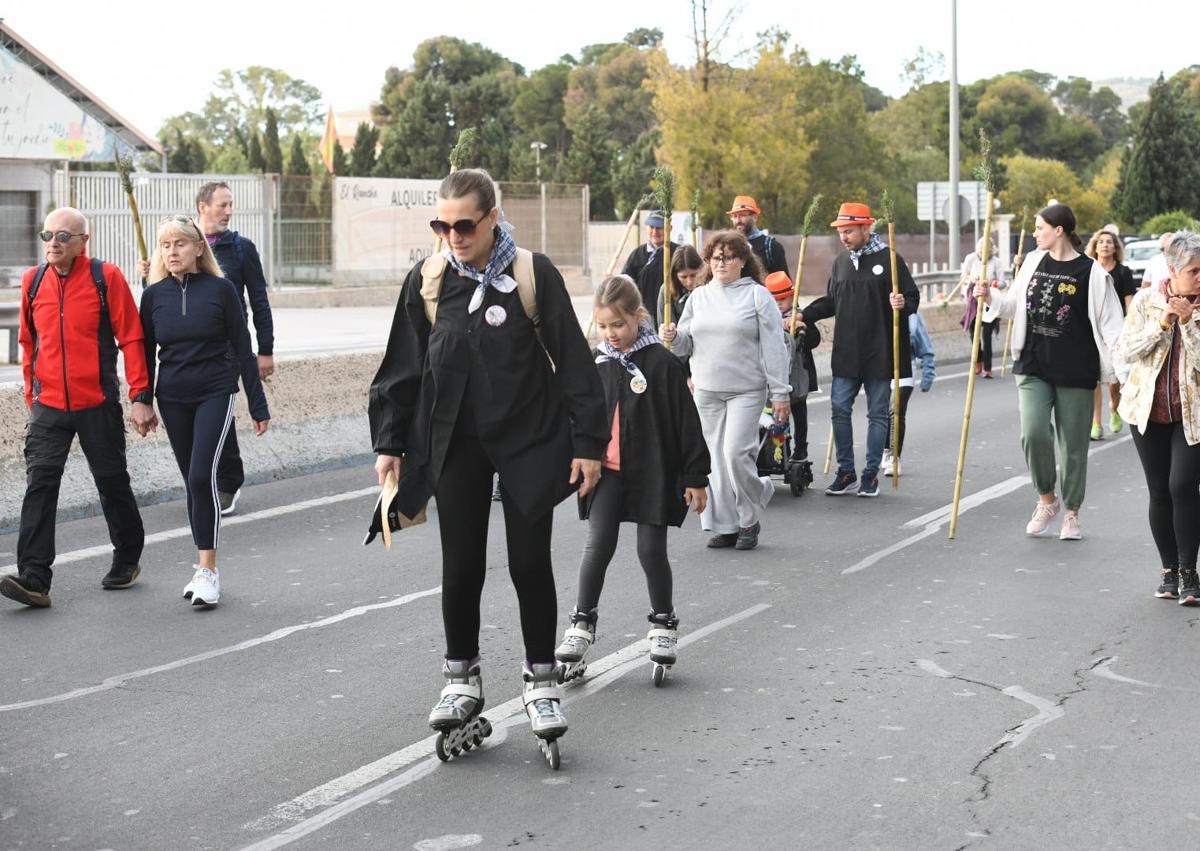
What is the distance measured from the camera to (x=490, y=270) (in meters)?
5.45

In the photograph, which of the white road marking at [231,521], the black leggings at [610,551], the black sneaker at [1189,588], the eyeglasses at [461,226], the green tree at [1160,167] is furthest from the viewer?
the green tree at [1160,167]

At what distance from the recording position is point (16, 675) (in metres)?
6.83

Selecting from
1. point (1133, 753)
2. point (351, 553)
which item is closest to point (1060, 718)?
point (1133, 753)

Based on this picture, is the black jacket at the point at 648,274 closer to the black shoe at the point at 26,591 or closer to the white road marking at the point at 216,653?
the white road marking at the point at 216,653

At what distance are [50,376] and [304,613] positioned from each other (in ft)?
5.77

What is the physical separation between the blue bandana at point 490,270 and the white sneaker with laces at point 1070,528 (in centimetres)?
555

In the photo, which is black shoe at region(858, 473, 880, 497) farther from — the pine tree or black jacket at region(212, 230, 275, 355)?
the pine tree

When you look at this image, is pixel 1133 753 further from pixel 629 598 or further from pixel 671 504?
pixel 629 598

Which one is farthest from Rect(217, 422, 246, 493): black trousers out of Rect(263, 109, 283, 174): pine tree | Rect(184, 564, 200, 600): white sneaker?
Rect(263, 109, 283, 174): pine tree

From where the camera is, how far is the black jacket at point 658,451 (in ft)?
22.8

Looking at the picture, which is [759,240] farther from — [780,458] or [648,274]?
[780,458]

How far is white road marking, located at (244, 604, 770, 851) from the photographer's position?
5.03 meters

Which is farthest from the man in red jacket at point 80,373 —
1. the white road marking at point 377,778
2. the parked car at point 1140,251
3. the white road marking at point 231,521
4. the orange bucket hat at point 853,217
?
the parked car at point 1140,251

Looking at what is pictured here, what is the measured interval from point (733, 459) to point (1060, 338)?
6.47ft
